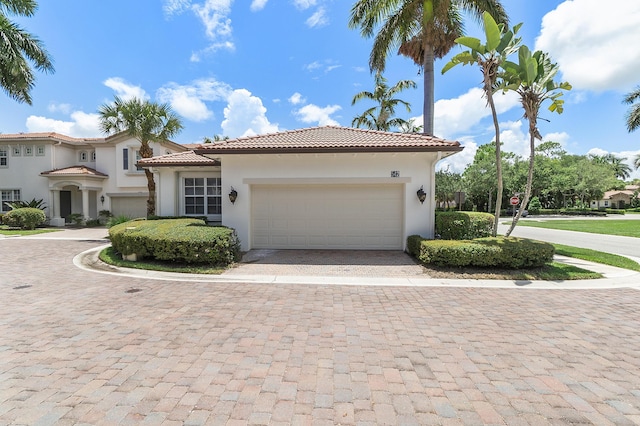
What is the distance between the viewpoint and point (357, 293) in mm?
6199

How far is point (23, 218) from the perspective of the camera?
58.5 feet

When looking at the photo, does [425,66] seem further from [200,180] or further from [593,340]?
[593,340]

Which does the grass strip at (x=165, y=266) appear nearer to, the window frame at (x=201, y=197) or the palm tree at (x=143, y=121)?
the window frame at (x=201, y=197)

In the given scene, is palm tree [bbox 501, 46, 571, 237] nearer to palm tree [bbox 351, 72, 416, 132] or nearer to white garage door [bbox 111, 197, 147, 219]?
palm tree [bbox 351, 72, 416, 132]

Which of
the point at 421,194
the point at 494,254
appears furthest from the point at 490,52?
the point at 494,254

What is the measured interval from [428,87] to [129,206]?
864 inches

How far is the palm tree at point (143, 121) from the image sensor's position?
14.6m

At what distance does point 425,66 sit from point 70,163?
1044 inches

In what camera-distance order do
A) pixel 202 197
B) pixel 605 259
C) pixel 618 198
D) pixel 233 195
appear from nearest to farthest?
1. pixel 605 259
2. pixel 233 195
3. pixel 202 197
4. pixel 618 198

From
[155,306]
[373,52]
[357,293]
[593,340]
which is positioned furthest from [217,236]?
[373,52]

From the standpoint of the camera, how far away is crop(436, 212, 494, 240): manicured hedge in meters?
9.69

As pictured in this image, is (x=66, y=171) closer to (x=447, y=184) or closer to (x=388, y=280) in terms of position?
(x=388, y=280)

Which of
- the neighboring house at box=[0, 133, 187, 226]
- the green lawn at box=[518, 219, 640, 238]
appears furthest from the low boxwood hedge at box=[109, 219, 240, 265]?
the green lawn at box=[518, 219, 640, 238]

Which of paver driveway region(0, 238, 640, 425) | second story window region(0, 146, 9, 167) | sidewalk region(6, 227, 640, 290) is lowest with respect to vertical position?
paver driveway region(0, 238, 640, 425)
